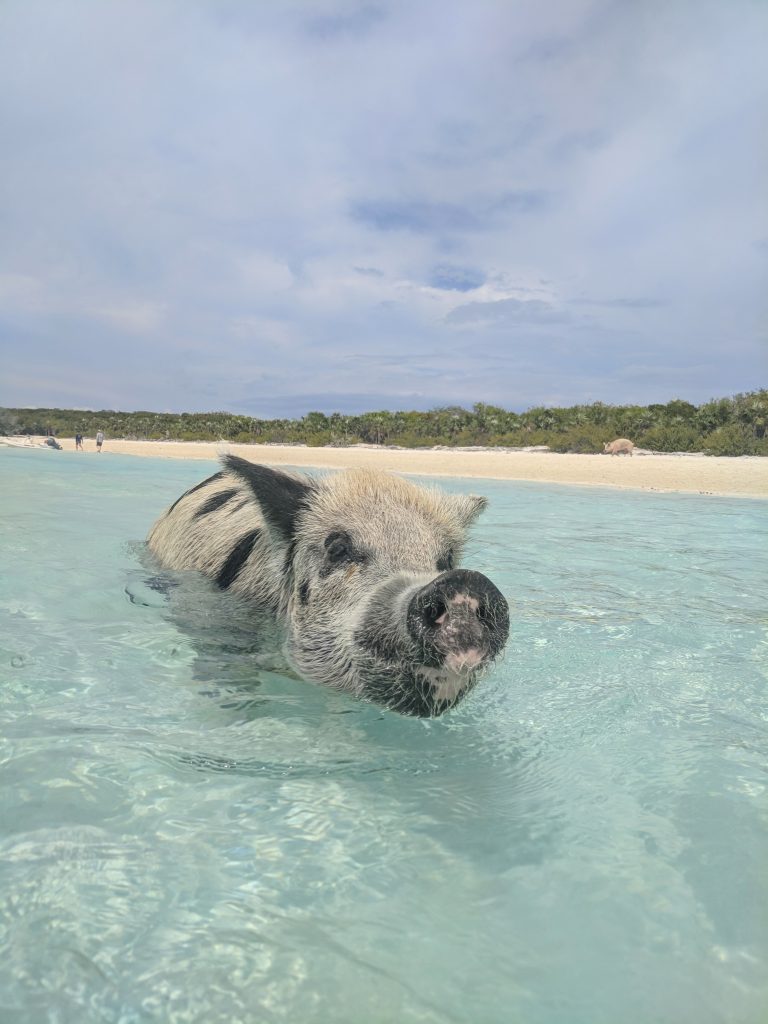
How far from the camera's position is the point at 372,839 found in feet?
7.89

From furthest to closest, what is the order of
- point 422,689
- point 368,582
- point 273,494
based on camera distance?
point 273,494 → point 368,582 → point 422,689

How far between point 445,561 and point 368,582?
55cm

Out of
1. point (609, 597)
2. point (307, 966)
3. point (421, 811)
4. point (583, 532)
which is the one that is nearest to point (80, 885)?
point (307, 966)

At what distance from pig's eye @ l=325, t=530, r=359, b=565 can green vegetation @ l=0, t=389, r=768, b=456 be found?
106 feet

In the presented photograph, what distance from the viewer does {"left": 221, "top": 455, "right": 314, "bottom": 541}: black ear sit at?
4195 millimetres

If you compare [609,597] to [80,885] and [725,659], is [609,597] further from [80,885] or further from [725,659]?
[80,885]

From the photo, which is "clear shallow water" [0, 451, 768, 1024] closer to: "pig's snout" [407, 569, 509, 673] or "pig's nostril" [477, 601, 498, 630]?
"pig's snout" [407, 569, 509, 673]

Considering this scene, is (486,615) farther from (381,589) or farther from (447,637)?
(381,589)

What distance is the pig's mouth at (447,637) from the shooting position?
2602 mm

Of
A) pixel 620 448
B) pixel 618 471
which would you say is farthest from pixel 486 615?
pixel 620 448

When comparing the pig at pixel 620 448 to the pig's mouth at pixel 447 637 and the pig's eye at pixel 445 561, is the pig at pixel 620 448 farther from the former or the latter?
the pig's mouth at pixel 447 637

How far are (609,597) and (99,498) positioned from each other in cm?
1087

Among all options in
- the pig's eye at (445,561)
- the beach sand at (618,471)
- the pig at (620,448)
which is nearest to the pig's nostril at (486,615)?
the pig's eye at (445,561)

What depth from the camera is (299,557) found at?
13.7 feet
